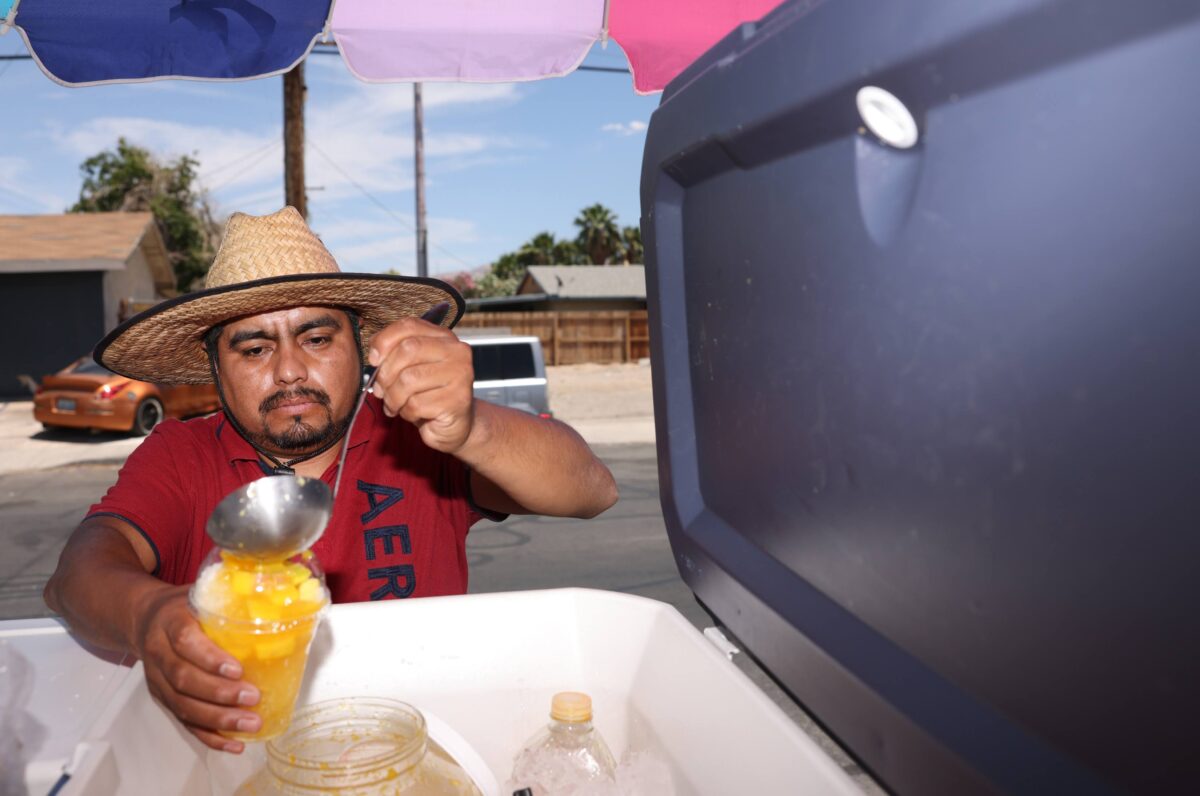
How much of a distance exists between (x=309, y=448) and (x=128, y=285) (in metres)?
23.1

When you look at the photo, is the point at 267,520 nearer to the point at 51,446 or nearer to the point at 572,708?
the point at 572,708

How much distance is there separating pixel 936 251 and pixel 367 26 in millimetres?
3092

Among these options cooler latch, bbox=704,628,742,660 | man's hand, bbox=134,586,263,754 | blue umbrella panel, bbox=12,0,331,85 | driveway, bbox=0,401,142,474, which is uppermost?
blue umbrella panel, bbox=12,0,331,85

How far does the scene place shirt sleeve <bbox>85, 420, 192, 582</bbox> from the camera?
1.88 metres

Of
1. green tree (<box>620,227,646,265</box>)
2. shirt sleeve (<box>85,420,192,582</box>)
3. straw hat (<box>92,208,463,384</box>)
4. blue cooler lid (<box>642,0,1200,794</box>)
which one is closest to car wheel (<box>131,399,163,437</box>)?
straw hat (<box>92,208,463,384</box>)

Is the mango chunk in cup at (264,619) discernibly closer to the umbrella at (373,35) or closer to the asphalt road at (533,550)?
the umbrella at (373,35)

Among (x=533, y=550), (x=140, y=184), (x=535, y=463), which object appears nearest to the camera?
(x=535, y=463)

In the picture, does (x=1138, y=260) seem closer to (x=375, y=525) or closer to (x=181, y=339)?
(x=375, y=525)

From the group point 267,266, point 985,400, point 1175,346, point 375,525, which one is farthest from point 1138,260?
point 267,266

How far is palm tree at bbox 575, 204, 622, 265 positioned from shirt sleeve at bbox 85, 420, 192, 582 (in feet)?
199

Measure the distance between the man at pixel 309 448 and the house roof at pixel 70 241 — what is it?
63.6ft

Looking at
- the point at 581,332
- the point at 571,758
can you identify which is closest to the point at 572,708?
the point at 571,758

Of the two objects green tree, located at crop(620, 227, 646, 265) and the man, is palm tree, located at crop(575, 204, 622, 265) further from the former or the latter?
the man

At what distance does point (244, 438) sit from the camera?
2.19m
